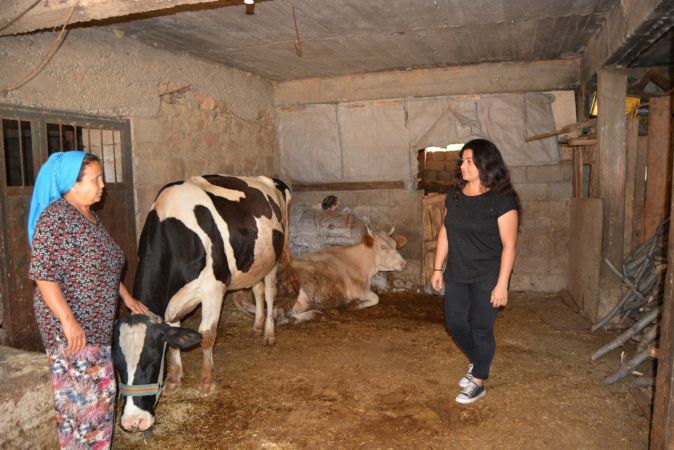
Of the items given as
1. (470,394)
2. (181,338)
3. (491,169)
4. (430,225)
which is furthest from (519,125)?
(181,338)

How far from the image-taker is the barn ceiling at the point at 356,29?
4707 millimetres

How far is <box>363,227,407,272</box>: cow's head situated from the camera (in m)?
7.50

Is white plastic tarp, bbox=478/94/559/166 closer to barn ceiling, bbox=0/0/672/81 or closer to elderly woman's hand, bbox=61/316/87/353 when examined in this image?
barn ceiling, bbox=0/0/672/81

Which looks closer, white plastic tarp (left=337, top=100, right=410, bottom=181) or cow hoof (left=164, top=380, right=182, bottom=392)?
cow hoof (left=164, top=380, right=182, bottom=392)

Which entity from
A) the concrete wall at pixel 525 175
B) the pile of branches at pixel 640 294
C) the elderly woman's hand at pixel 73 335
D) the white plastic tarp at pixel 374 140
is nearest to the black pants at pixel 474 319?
the pile of branches at pixel 640 294

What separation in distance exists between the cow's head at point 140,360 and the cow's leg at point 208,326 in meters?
0.98

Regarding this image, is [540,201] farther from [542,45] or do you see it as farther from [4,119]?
[4,119]

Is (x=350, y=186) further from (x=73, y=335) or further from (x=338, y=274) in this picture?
(x=73, y=335)

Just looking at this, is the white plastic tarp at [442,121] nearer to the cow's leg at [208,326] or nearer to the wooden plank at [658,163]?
the wooden plank at [658,163]

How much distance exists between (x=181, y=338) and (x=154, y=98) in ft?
11.8

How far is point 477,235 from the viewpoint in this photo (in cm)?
357

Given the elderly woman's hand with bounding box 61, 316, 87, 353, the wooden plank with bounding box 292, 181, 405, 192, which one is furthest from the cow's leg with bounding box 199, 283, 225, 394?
the wooden plank with bounding box 292, 181, 405, 192

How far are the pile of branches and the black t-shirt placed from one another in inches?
68.0

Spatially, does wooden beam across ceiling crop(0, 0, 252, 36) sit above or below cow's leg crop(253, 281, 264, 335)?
above
